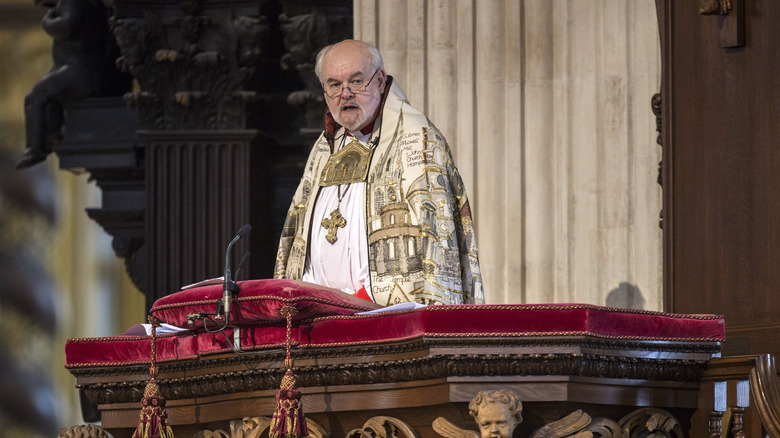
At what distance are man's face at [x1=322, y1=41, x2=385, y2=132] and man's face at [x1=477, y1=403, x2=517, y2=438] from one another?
1.51m

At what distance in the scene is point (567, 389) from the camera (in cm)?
329

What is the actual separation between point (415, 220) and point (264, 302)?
0.89 metres

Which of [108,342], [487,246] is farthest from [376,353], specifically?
[487,246]

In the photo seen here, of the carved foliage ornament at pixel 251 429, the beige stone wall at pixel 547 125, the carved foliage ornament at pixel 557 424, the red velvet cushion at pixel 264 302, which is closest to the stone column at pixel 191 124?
the beige stone wall at pixel 547 125

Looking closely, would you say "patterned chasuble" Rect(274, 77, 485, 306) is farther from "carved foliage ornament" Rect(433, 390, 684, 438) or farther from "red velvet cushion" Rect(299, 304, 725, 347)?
"carved foliage ornament" Rect(433, 390, 684, 438)

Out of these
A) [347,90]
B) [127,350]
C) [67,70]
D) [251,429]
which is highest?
[67,70]

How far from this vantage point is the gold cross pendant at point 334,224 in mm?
4469

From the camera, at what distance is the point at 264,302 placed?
351 centimetres

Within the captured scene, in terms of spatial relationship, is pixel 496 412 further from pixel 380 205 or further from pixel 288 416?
pixel 380 205

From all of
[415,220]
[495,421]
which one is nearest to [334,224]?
[415,220]

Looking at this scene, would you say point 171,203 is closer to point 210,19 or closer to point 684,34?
point 210,19

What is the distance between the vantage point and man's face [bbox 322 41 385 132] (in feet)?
14.5

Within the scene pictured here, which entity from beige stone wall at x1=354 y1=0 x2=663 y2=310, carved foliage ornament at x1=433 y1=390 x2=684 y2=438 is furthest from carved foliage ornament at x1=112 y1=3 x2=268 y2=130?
carved foliage ornament at x1=433 y1=390 x2=684 y2=438

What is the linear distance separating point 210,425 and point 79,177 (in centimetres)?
633
